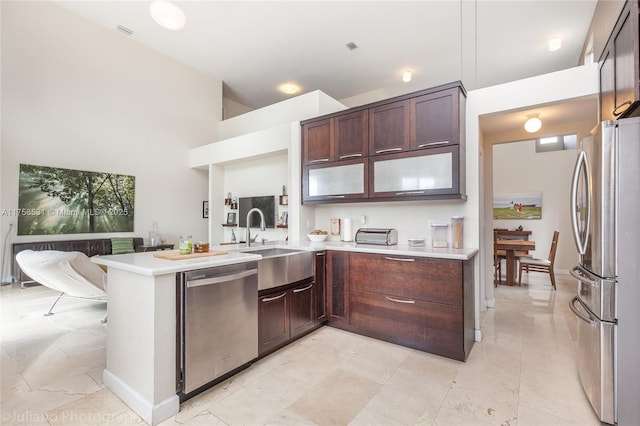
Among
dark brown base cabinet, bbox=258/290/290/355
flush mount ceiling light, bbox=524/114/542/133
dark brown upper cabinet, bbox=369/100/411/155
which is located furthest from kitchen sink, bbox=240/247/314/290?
flush mount ceiling light, bbox=524/114/542/133

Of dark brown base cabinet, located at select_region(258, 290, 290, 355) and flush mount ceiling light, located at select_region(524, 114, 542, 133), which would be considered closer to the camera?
dark brown base cabinet, located at select_region(258, 290, 290, 355)

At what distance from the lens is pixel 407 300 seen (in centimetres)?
271

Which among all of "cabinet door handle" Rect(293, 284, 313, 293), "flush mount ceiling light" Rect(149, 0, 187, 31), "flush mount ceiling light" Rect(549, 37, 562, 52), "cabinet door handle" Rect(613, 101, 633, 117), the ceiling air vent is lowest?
"cabinet door handle" Rect(293, 284, 313, 293)

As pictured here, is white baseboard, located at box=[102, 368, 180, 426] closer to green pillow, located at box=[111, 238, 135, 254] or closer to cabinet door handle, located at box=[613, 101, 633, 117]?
cabinet door handle, located at box=[613, 101, 633, 117]

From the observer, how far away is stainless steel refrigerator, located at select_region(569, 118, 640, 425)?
1601mm

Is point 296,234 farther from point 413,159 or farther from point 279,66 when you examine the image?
point 279,66

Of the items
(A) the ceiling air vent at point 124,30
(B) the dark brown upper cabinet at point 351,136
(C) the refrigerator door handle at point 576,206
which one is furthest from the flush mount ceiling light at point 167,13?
(C) the refrigerator door handle at point 576,206

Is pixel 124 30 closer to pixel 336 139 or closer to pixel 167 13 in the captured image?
pixel 167 13

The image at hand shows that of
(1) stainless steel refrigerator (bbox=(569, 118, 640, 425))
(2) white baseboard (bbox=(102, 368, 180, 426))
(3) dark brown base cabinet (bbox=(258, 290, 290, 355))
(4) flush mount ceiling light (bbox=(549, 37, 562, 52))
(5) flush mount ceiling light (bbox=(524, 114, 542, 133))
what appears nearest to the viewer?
(1) stainless steel refrigerator (bbox=(569, 118, 640, 425))

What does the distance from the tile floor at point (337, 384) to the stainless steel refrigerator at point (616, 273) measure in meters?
0.25

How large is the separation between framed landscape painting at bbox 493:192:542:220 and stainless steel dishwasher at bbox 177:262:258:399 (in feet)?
23.8

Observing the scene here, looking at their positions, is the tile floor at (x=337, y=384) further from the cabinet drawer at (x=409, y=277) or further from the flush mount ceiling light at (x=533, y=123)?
the flush mount ceiling light at (x=533, y=123)

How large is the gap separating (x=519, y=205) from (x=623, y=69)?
6.01 m

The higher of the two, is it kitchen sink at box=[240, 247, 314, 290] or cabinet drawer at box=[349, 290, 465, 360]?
kitchen sink at box=[240, 247, 314, 290]
